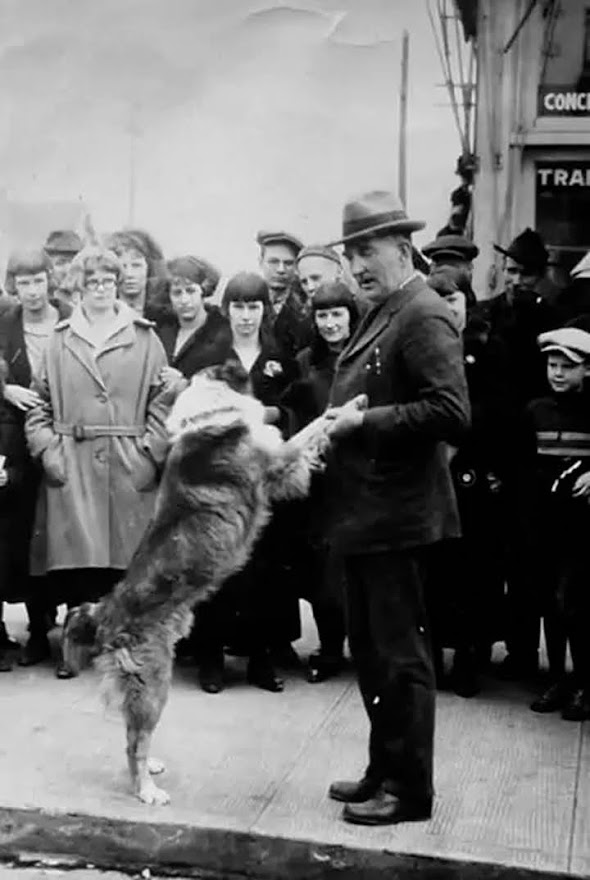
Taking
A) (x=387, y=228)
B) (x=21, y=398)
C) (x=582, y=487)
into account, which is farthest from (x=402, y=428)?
(x=21, y=398)

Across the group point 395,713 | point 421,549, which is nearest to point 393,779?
point 395,713

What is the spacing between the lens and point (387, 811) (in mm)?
4086

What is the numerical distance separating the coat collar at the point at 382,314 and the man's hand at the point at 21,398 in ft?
6.93

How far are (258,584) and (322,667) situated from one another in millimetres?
464

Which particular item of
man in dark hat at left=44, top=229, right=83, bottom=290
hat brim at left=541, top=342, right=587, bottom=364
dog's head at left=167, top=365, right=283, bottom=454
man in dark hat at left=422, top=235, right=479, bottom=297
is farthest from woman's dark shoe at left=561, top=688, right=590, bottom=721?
man in dark hat at left=44, top=229, right=83, bottom=290

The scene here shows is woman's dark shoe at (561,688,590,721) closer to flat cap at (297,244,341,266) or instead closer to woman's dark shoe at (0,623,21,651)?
flat cap at (297,244,341,266)

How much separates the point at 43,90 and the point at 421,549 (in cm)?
386

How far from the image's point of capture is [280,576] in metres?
5.75

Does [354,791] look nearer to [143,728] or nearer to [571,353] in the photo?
[143,728]

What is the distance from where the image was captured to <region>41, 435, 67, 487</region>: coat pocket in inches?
225

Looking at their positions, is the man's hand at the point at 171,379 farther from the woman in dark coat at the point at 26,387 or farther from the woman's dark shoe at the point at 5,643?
the woman's dark shoe at the point at 5,643

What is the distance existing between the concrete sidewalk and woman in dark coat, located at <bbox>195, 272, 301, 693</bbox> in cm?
16

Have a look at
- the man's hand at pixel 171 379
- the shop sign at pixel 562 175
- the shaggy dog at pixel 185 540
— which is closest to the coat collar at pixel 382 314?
the shaggy dog at pixel 185 540

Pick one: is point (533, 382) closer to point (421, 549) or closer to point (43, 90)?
point (421, 549)
